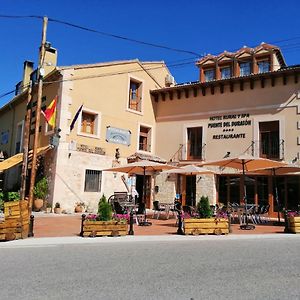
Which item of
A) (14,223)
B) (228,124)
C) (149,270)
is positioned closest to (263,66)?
(228,124)

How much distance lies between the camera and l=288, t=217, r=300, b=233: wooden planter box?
11609 mm

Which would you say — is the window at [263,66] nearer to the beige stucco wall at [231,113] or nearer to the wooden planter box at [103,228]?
the beige stucco wall at [231,113]

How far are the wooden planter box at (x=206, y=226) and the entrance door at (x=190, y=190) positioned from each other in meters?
10.00

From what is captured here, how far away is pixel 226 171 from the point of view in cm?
2017

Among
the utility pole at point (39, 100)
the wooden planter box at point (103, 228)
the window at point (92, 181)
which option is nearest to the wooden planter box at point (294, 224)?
the wooden planter box at point (103, 228)

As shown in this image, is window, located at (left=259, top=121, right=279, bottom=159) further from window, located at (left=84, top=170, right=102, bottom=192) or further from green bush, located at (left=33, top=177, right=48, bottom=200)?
green bush, located at (left=33, top=177, right=48, bottom=200)

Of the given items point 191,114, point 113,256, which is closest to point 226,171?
point 191,114

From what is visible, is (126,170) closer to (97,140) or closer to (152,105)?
(97,140)

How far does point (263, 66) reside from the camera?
21.5 meters

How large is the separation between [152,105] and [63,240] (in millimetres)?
14924

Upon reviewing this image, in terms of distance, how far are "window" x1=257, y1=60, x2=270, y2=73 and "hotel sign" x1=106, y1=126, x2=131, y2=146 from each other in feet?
27.8

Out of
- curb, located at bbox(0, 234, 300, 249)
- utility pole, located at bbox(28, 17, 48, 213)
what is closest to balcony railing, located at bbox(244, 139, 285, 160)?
curb, located at bbox(0, 234, 300, 249)

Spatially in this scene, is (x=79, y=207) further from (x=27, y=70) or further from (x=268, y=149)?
(x=27, y=70)

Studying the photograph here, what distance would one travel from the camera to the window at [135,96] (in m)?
22.3
